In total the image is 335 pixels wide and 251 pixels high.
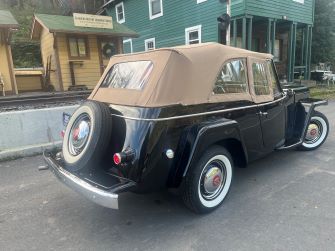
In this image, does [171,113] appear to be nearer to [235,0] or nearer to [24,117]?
[24,117]

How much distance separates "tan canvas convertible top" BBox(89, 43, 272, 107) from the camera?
309 cm

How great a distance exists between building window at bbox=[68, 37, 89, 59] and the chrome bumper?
12.1 meters

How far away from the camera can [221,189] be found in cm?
354

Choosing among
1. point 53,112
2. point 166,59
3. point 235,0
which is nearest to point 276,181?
point 166,59

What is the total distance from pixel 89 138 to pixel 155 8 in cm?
1627

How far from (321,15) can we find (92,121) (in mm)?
20385

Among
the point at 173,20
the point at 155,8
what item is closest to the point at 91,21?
the point at 173,20

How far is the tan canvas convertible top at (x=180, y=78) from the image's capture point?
3.09 m

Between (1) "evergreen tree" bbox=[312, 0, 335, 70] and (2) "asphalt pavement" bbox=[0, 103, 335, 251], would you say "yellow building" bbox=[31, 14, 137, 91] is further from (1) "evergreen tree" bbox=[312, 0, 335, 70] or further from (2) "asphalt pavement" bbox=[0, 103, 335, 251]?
(1) "evergreen tree" bbox=[312, 0, 335, 70]

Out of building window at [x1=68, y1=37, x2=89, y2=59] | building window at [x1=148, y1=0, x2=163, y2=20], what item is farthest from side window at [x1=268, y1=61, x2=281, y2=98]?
building window at [x1=148, y1=0, x2=163, y2=20]

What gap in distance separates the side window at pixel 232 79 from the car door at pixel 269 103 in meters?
0.22

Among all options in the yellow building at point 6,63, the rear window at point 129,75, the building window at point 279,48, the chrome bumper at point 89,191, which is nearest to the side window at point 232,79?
the rear window at point 129,75

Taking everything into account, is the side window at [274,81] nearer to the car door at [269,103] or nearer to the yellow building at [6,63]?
the car door at [269,103]

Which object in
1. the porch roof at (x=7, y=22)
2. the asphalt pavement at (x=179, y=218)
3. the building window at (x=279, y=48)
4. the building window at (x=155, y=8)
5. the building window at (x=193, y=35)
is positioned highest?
the building window at (x=155, y=8)
